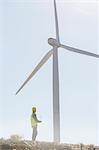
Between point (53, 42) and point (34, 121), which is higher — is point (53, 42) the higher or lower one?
the higher one

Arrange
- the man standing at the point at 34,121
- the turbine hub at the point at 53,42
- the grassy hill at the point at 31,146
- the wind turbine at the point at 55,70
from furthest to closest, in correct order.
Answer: the turbine hub at the point at 53,42 < the wind turbine at the point at 55,70 < the man standing at the point at 34,121 < the grassy hill at the point at 31,146

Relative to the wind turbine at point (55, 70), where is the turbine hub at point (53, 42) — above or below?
above

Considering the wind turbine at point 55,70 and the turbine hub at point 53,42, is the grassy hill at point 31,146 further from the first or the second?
the turbine hub at point 53,42

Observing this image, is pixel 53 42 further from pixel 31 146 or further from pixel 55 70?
pixel 31 146

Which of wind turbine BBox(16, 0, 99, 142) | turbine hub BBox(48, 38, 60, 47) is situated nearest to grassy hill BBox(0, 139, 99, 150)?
wind turbine BBox(16, 0, 99, 142)

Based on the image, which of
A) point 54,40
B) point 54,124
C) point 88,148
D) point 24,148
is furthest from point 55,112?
point 24,148

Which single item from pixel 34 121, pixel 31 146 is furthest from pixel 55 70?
pixel 31 146

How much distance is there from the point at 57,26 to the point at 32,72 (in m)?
3.73

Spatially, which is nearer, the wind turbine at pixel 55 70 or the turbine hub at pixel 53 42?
the wind turbine at pixel 55 70

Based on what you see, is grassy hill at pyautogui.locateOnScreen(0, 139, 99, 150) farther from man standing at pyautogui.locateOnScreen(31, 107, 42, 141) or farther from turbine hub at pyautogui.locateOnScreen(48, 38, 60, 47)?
turbine hub at pyautogui.locateOnScreen(48, 38, 60, 47)

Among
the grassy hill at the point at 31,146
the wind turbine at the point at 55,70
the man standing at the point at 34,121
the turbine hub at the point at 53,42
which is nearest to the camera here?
the grassy hill at the point at 31,146

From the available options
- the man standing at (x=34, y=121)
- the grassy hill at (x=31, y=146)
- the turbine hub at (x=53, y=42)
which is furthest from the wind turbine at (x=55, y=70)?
the grassy hill at (x=31, y=146)

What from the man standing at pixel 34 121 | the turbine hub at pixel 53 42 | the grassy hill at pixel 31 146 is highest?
the turbine hub at pixel 53 42

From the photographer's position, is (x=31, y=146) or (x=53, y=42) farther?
(x=53, y=42)
